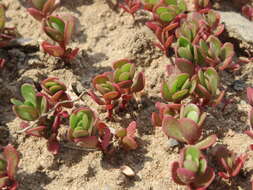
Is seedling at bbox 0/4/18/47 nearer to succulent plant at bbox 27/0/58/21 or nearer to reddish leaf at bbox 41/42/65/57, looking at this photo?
succulent plant at bbox 27/0/58/21

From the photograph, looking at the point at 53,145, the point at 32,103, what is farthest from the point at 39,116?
the point at 53,145

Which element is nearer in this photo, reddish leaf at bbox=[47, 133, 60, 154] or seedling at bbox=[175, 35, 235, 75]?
reddish leaf at bbox=[47, 133, 60, 154]

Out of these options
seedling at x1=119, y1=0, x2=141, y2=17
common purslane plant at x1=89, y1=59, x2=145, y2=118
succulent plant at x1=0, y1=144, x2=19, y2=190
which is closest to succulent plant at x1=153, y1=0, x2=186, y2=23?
seedling at x1=119, y1=0, x2=141, y2=17

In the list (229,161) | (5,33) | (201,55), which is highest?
(5,33)

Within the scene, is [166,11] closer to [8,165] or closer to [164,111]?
[164,111]

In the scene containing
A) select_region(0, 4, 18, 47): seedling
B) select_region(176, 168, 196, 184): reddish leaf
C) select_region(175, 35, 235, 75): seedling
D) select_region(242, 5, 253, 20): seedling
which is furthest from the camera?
select_region(242, 5, 253, 20): seedling

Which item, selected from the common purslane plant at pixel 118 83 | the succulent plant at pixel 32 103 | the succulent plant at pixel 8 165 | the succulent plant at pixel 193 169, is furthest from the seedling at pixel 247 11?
the succulent plant at pixel 8 165
